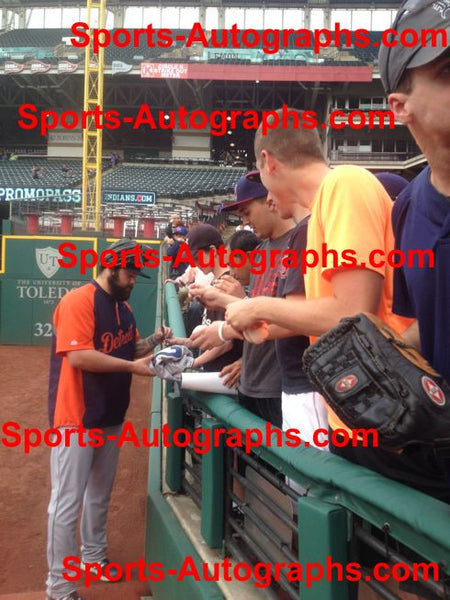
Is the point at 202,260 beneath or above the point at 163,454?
above

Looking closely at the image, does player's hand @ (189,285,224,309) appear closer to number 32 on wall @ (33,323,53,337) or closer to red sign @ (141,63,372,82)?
number 32 on wall @ (33,323,53,337)

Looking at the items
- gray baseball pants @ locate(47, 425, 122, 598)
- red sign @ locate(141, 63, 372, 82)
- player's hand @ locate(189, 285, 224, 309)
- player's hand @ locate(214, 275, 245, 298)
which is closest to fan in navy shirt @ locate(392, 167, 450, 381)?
player's hand @ locate(189, 285, 224, 309)

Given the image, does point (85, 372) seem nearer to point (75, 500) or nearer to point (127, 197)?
point (75, 500)

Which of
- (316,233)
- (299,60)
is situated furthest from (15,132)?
(316,233)

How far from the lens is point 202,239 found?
13.3 ft

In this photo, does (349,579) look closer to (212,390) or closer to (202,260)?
(212,390)

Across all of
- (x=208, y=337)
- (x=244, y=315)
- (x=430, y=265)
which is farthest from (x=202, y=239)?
(x=430, y=265)

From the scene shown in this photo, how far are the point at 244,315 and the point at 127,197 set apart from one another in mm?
23925

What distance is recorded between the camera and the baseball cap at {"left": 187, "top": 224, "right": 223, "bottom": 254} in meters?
4.05

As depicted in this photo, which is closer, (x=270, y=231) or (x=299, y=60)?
(x=270, y=231)

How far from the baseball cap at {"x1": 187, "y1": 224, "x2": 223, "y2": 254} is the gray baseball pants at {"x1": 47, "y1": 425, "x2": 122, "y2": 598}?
1.37 m

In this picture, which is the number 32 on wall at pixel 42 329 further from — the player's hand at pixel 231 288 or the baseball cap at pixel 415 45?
the baseball cap at pixel 415 45

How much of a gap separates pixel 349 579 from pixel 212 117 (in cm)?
3254

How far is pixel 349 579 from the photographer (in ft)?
3.98
